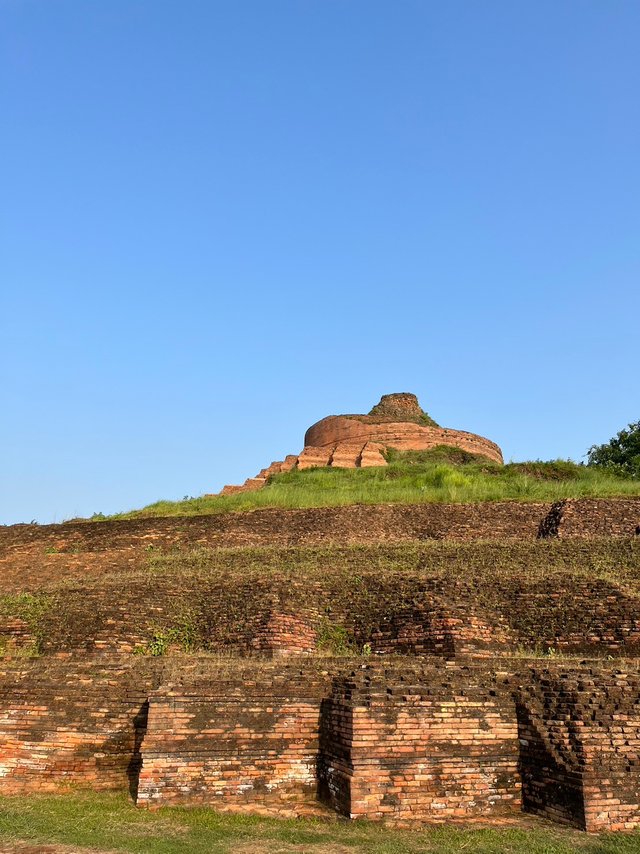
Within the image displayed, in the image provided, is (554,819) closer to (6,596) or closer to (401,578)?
(401,578)

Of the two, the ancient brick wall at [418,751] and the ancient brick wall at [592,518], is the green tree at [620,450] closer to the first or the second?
the ancient brick wall at [592,518]

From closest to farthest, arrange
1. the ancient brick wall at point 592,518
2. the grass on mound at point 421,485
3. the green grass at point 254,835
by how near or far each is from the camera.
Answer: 1. the green grass at point 254,835
2. the ancient brick wall at point 592,518
3. the grass on mound at point 421,485

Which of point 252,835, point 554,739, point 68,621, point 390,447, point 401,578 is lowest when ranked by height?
point 252,835

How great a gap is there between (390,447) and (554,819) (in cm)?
2357

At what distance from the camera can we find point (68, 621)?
27.4ft

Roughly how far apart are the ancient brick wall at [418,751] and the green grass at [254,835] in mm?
216

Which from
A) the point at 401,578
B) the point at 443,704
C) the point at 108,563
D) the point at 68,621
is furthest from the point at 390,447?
the point at 443,704

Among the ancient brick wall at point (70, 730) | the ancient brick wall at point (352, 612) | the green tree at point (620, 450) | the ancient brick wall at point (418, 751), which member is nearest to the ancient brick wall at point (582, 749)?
the ancient brick wall at point (418, 751)

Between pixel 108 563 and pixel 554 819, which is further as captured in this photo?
pixel 108 563

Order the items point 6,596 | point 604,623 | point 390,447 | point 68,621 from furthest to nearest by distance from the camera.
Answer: point 390,447 < point 6,596 < point 68,621 < point 604,623

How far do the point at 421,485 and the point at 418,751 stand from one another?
652 inches

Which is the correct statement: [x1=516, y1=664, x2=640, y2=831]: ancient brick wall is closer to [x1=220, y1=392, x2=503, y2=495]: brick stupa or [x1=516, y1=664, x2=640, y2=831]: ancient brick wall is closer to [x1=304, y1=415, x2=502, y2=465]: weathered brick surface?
[x1=220, y1=392, x2=503, y2=495]: brick stupa

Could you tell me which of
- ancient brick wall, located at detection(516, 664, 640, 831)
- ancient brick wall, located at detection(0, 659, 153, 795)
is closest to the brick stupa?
ancient brick wall, located at detection(0, 659, 153, 795)

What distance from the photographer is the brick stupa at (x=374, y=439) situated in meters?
26.7
